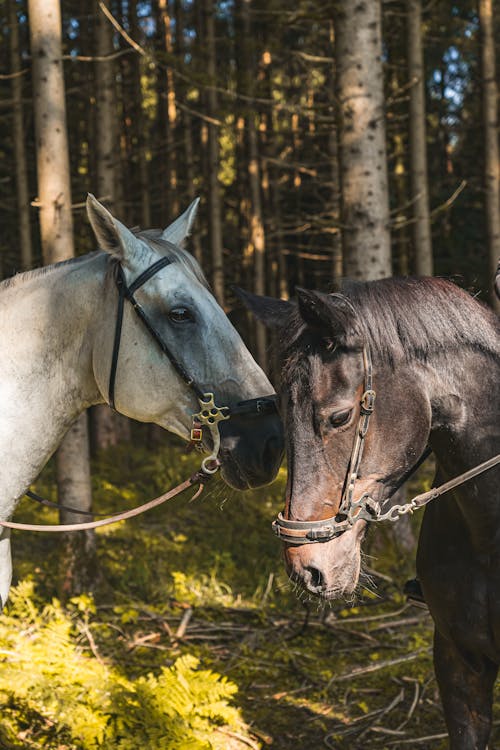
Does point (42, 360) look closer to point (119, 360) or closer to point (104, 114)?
point (119, 360)

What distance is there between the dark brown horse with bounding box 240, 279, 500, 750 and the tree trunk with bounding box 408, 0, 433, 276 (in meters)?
8.25

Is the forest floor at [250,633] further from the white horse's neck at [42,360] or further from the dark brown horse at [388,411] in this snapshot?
the white horse's neck at [42,360]

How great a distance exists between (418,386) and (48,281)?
154cm

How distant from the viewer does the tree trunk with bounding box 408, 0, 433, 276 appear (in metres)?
10.8

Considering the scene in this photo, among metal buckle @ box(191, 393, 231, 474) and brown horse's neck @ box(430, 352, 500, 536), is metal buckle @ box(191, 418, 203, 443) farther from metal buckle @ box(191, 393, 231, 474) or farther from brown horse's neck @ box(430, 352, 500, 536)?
brown horse's neck @ box(430, 352, 500, 536)

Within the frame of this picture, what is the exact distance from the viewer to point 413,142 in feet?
37.0

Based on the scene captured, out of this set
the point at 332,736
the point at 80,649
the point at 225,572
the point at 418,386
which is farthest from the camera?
the point at 225,572

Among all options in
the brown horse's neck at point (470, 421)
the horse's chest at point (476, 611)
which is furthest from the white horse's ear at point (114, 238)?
the horse's chest at point (476, 611)

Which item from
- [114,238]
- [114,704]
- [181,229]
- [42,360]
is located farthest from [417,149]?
[42,360]

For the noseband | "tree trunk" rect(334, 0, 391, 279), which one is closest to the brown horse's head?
the noseband

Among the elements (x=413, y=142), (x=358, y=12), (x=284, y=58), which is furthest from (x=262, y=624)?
(x=284, y=58)

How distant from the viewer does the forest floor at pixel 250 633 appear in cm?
444

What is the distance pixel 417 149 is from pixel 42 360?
9475mm

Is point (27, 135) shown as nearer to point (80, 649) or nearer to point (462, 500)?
point (80, 649)
